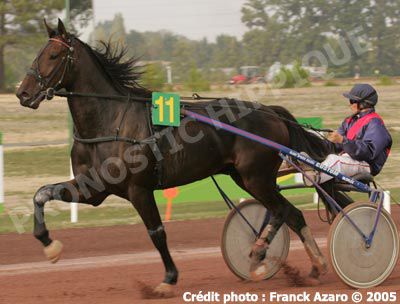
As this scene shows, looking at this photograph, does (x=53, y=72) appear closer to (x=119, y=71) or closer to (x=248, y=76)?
(x=119, y=71)

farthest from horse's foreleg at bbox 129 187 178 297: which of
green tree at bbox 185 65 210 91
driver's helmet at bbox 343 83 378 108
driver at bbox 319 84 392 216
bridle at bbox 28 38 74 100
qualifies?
green tree at bbox 185 65 210 91

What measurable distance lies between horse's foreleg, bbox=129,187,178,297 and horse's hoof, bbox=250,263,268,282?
816 millimetres

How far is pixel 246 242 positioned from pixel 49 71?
2.14 metres

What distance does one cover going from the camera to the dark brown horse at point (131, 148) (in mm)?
5875

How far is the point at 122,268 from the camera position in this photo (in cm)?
733

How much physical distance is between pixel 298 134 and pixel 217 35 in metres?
16.1

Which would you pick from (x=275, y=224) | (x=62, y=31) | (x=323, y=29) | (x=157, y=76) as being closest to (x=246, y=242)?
(x=275, y=224)

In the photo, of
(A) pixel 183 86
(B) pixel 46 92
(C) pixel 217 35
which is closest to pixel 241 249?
(B) pixel 46 92

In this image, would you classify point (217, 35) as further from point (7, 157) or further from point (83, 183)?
point (83, 183)

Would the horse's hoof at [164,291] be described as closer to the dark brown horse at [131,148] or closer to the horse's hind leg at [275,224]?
the dark brown horse at [131,148]

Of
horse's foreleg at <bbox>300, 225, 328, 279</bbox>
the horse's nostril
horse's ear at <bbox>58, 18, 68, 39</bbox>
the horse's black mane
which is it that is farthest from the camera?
horse's foreleg at <bbox>300, 225, 328, 279</bbox>

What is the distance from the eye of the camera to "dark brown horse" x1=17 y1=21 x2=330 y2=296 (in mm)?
5875

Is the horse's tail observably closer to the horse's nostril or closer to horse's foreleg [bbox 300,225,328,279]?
horse's foreleg [bbox 300,225,328,279]

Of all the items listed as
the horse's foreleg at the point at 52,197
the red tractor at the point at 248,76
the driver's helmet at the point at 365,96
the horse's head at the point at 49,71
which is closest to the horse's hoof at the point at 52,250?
the horse's foreleg at the point at 52,197
